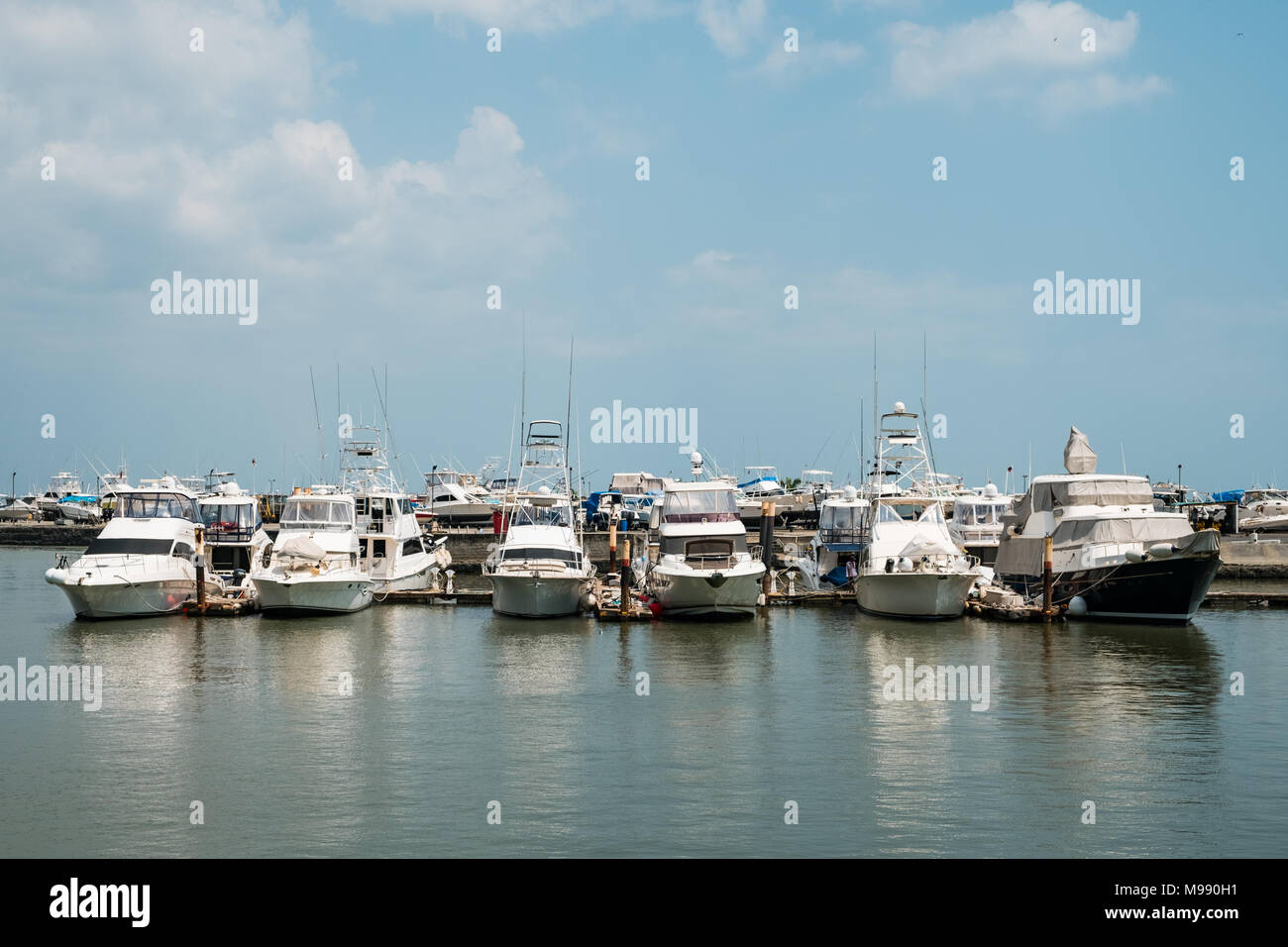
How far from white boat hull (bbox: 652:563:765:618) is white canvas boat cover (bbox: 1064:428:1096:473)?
1546 cm

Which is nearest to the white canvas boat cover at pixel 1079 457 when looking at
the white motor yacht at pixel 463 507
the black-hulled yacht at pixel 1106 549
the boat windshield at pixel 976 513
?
the black-hulled yacht at pixel 1106 549

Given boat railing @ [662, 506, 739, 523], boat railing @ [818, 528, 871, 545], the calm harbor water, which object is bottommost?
the calm harbor water

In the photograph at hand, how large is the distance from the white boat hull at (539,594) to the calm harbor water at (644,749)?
4203 millimetres

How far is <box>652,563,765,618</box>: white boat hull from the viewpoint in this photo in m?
41.3

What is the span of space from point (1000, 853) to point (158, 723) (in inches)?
710

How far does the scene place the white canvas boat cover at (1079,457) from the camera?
48.8 metres

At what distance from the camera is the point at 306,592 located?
43.5 metres

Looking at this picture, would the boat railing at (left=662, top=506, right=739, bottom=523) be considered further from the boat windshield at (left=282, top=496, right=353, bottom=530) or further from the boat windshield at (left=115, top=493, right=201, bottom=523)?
the boat windshield at (left=115, top=493, right=201, bottom=523)

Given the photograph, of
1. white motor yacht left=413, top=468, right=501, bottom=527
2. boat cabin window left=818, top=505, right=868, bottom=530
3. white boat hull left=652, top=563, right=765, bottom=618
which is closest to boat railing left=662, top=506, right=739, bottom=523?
white boat hull left=652, top=563, right=765, bottom=618

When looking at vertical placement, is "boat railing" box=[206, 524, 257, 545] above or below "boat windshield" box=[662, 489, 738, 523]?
below

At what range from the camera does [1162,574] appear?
40344mm

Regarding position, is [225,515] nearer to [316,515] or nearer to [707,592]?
[316,515]

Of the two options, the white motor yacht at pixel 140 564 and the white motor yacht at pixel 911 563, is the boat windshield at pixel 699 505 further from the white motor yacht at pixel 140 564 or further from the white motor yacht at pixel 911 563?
the white motor yacht at pixel 140 564
